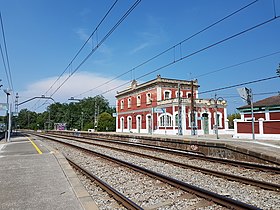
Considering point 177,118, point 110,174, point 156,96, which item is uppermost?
point 156,96

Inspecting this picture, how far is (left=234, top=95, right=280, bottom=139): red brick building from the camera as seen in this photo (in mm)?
22711

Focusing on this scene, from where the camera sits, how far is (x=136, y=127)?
4941 centimetres

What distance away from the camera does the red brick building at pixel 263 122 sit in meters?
22.7

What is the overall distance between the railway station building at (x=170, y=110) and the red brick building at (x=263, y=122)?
20.7 ft

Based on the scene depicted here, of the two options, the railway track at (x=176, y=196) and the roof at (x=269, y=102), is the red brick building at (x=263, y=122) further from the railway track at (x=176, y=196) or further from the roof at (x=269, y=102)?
the railway track at (x=176, y=196)

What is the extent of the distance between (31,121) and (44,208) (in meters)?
165

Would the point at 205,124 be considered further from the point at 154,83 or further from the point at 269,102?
the point at 269,102

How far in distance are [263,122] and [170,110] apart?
57.0 feet

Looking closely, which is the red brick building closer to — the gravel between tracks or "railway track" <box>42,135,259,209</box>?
the gravel between tracks

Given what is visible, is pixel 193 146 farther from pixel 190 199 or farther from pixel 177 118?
pixel 177 118

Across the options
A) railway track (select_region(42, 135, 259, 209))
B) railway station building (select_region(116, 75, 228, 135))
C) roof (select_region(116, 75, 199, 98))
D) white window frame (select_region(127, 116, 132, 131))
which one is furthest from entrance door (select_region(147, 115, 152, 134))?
railway track (select_region(42, 135, 259, 209))

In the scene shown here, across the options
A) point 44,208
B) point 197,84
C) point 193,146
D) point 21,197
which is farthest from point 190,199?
point 197,84

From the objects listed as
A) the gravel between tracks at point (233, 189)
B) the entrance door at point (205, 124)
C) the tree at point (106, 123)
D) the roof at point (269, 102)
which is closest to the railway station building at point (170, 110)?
the entrance door at point (205, 124)

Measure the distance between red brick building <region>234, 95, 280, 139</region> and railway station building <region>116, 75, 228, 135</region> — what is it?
6315mm
